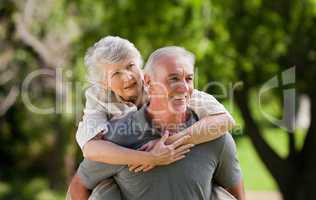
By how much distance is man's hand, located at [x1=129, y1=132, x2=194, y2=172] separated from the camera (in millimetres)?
2217

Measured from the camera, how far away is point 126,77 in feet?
8.38

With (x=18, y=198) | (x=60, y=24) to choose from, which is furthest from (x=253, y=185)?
(x=60, y=24)

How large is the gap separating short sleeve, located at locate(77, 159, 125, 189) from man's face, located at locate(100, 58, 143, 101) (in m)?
0.37

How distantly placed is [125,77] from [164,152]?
449 millimetres

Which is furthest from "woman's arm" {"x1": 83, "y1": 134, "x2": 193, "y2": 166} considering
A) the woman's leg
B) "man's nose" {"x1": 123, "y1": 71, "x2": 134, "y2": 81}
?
"man's nose" {"x1": 123, "y1": 71, "x2": 134, "y2": 81}

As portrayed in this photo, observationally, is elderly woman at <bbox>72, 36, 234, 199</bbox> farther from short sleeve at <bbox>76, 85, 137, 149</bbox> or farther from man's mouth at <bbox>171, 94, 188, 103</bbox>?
man's mouth at <bbox>171, 94, 188, 103</bbox>

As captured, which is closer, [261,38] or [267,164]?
A: [261,38]

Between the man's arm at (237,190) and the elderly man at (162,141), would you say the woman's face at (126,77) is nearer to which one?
the elderly man at (162,141)

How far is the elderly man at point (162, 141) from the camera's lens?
223 cm

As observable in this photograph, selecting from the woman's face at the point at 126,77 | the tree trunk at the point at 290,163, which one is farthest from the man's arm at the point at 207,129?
the tree trunk at the point at 290,163

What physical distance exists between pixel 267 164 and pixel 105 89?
5.86m

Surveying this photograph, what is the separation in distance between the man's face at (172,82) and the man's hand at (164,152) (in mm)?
109

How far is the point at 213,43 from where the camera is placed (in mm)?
7375

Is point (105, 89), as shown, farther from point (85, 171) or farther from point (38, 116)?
point (38, 116)
